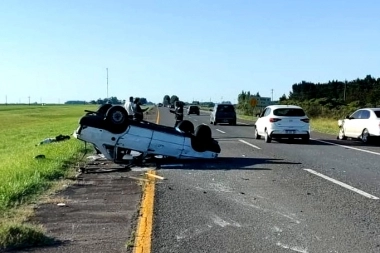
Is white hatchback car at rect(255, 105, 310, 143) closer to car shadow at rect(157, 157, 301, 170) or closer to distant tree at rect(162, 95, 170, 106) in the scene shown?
car shadow at rect(157, 157, 301, 170)

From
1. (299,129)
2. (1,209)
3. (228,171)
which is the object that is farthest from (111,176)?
(299,129)

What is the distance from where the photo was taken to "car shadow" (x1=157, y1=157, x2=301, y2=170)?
13773 millimetres

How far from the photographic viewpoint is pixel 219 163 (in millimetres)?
14781

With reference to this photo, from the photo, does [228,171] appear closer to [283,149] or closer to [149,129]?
[149,129]

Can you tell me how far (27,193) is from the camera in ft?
31.2

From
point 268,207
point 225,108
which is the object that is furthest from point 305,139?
point 225,108

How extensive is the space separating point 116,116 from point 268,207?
6.14m

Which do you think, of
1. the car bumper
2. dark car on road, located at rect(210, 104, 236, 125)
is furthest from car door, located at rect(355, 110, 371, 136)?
dark car on road, located at rect(210, 104, 236, 125)

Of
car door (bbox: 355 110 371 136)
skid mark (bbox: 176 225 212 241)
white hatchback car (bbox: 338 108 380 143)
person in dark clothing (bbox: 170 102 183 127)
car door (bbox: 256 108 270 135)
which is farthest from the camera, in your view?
car door (bbox: 256 108 270 135)

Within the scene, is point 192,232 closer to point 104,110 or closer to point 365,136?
point 104,110

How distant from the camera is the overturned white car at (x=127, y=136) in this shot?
13.6 meters

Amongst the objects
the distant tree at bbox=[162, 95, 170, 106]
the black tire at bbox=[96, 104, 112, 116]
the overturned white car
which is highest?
the black tire at bbox=[96, 104, 112, 116]

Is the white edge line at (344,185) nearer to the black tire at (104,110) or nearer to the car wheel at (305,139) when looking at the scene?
the black tire at (104,110)

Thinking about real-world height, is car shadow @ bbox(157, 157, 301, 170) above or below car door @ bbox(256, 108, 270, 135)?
below
